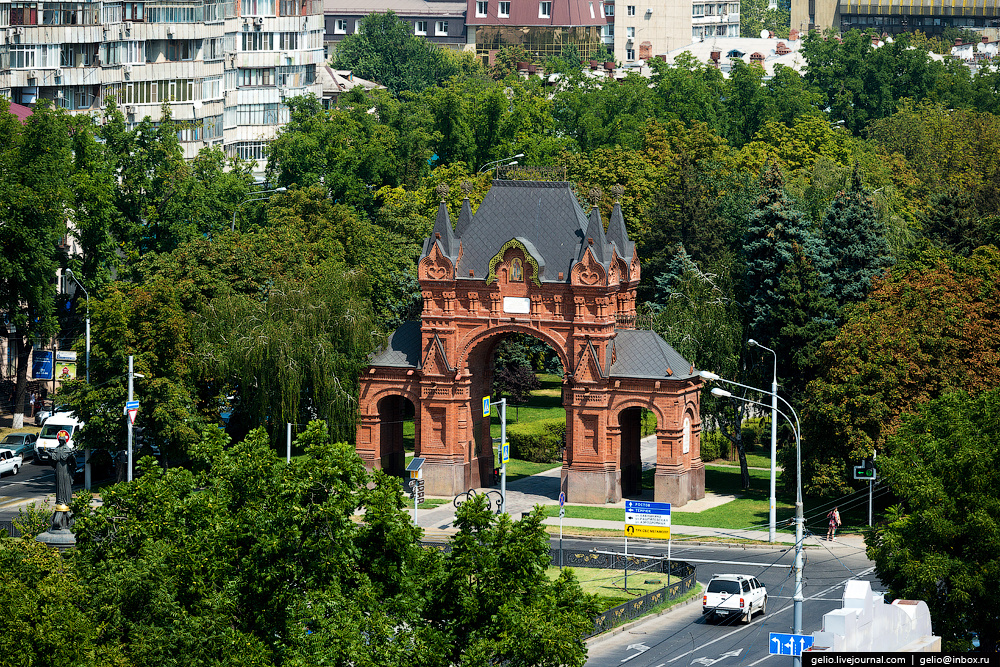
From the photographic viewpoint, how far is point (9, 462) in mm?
96000

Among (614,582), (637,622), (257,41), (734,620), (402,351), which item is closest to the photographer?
(637,622)

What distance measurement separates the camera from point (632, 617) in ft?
229

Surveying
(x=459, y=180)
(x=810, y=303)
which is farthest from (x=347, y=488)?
(x=459, y=180)

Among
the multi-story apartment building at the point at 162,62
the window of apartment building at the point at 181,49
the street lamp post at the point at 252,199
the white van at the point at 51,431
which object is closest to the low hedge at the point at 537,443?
the street lamp post at the point at 252,199

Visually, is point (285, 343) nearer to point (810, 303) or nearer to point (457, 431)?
point (457, 431)

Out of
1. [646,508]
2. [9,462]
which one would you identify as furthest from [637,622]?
[9,462]

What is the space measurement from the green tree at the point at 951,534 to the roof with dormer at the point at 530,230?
28.6 m

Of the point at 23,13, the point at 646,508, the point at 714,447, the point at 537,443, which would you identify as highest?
the point at 23,13

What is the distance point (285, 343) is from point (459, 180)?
4035cm

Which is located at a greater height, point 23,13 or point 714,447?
point 23,13

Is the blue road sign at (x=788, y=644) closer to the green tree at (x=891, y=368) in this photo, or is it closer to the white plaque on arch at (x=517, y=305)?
the green tree at (x=891, y=368)

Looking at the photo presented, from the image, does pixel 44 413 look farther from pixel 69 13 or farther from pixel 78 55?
pixel 69 13

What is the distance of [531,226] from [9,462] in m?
29.1

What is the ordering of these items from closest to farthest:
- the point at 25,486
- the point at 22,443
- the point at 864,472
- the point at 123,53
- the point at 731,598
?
the point at 731,598
the point at 864,472
the point at 25,486
the point at 22,443
the point at 123,53
